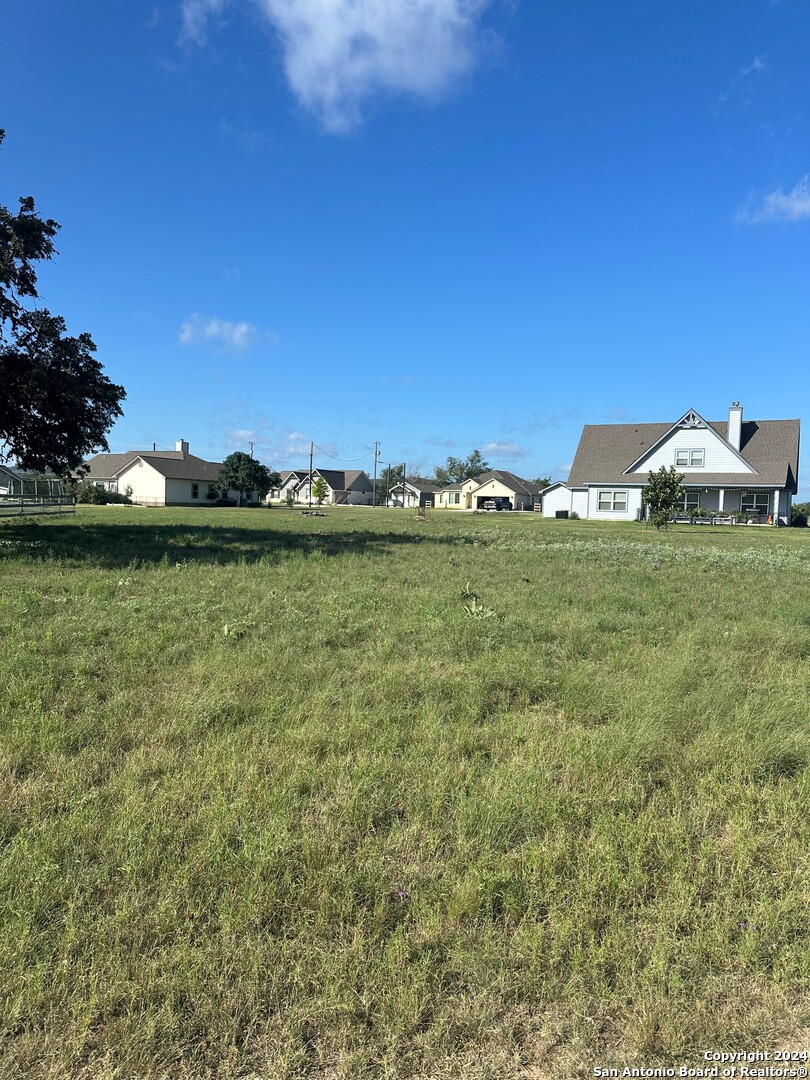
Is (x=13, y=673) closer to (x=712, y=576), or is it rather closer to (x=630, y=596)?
(x=630, y=596)

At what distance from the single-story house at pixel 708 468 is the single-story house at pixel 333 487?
188 feet

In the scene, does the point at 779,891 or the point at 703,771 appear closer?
the point at 779,891

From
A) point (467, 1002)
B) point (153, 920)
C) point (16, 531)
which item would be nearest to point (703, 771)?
point (467, 1002)

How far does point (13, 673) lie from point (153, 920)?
3547 mm

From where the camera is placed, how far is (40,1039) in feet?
6.82

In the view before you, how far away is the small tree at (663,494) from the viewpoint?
32.8 metres

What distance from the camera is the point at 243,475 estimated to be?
7112 cm

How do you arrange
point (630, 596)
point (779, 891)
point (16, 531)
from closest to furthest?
point (779, 891) → point (630, 596) → point (16, 531)

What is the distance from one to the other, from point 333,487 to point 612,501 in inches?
2608

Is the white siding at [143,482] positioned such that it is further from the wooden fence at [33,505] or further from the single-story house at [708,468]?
the single-story house at [708,468]

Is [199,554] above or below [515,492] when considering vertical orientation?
below

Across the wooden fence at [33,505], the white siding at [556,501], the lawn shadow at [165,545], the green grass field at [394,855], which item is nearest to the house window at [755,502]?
the white siding at [556,501]

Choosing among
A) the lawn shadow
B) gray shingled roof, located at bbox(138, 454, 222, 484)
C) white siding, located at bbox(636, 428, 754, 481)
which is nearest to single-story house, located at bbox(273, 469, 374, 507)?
gray shingled roof, located at bbox(138, 454, 222, 484)

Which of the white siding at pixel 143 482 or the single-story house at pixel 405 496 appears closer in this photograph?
the white siding at pixel 143 482
